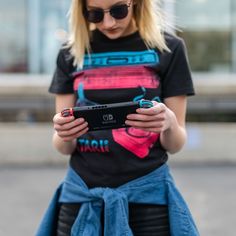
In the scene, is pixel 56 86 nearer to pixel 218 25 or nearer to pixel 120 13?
pixel 120 13

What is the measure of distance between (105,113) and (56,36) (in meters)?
7.37

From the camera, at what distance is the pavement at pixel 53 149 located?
24.7 ft

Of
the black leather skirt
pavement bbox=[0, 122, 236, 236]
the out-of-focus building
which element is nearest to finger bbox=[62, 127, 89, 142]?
the black leather skirt

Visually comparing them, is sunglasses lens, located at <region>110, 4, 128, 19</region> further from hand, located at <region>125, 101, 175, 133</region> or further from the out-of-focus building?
the out-of-focus building

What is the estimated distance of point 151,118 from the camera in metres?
1.69

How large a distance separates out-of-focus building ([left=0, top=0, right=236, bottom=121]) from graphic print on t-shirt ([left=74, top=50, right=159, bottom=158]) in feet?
21.9

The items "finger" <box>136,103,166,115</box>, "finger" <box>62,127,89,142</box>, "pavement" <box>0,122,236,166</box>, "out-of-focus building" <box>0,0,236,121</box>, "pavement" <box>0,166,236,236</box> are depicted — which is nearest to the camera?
"finger" <box>136,103,166,115</box>

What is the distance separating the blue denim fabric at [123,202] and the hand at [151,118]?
241 millimetres

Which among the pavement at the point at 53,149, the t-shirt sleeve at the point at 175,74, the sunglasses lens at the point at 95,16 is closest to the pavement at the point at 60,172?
the pavement at the point at 53,149

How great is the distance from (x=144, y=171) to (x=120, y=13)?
0.55 m

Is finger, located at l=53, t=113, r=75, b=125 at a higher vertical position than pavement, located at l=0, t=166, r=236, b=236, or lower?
higher

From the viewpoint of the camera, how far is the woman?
187cm

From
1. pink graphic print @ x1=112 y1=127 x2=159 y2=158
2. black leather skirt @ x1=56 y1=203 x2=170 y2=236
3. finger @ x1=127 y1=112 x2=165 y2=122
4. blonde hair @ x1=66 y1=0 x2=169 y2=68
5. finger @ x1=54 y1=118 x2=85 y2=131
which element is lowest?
black leather skirt @ x1=56 y1=203 x2=170 y2=236

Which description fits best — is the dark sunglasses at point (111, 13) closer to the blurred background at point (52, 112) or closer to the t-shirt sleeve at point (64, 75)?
the t-shirt sleeve at point (64, 75)
